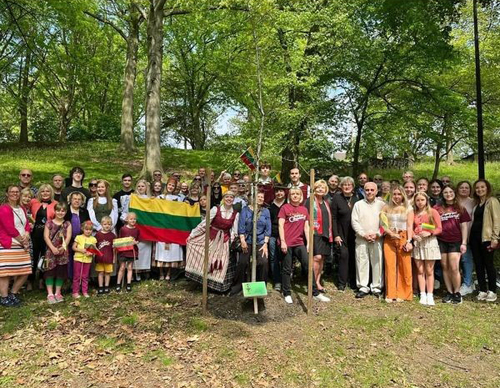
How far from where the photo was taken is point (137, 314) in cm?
556

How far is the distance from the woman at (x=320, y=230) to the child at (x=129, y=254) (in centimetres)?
299

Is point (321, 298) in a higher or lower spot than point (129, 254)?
lower

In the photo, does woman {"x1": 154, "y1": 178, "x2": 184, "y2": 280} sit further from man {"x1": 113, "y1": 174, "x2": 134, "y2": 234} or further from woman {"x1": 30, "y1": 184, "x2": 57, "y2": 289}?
woman {"x1": 30, "y1": 184, "x2": 57, "y2": 289}

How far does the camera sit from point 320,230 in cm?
643

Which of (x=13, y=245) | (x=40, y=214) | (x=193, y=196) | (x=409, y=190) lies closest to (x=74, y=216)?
(x=40, y=214)

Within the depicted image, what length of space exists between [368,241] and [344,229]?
48cm

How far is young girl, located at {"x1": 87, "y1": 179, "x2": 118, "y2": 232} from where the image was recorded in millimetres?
6523

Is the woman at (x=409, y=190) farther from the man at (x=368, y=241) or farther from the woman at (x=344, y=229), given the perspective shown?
the woman at (x=344, y=229)

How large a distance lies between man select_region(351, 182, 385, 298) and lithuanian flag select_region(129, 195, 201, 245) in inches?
115

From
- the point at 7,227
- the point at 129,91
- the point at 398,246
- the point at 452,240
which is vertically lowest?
the point at 398,246

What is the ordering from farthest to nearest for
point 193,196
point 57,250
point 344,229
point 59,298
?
point 193,196, point 344,229, point 59,298, point 57,250

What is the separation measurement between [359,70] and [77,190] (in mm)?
7580

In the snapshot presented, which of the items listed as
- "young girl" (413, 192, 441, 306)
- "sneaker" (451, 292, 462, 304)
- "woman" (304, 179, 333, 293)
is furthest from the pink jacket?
"sneaker" (451, 292, 462, 304)

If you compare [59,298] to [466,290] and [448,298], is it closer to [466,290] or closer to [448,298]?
[448,298]
